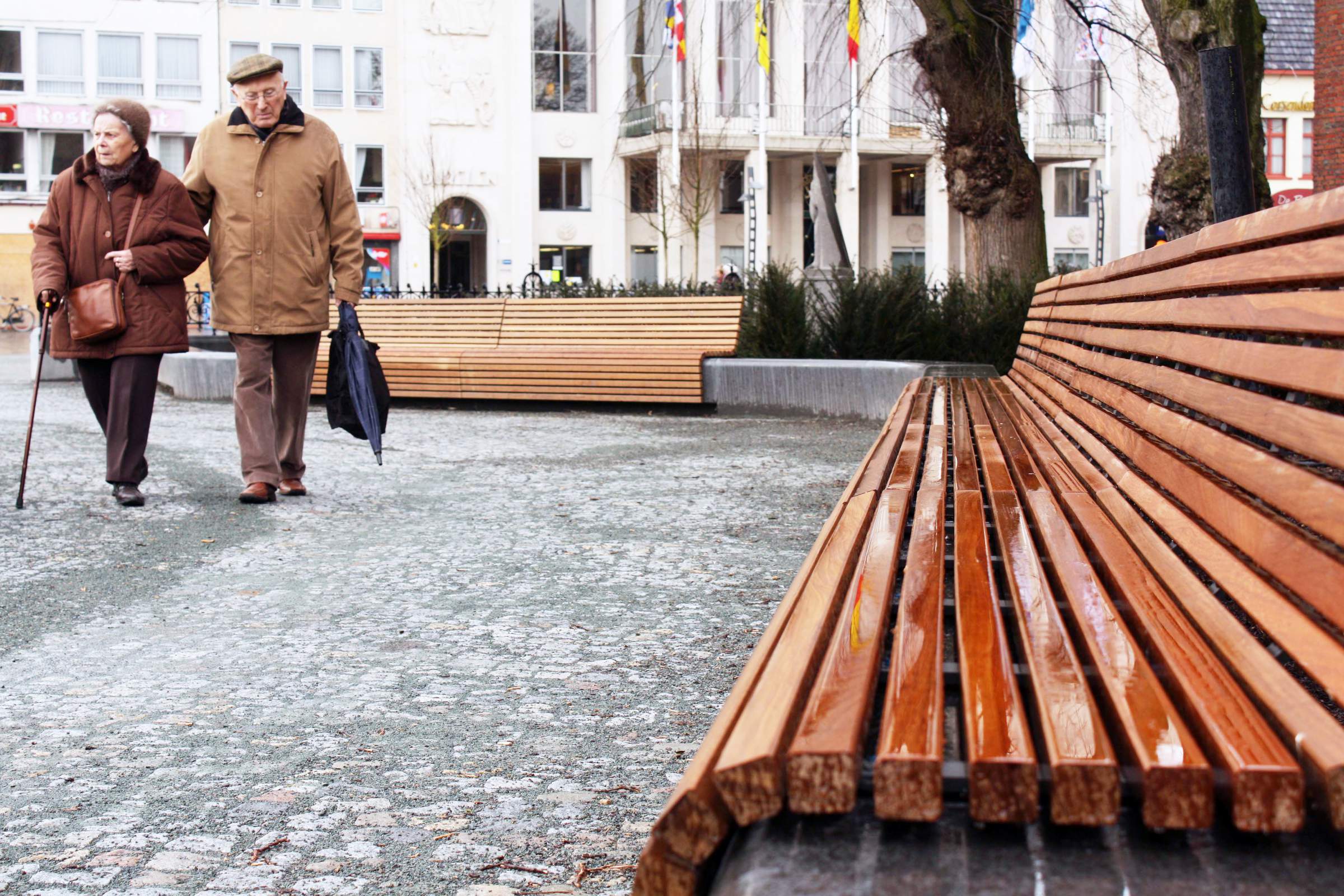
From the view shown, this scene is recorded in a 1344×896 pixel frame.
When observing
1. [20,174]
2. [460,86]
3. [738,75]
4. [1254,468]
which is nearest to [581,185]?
[460,86]

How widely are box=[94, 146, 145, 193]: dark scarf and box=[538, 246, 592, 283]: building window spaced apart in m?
39.8

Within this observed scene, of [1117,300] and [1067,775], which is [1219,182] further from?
[1067,775]

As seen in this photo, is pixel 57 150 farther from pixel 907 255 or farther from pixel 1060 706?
pixel 1060 706

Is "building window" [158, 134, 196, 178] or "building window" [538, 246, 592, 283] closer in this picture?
"building window" [158, 134, 196, 178]

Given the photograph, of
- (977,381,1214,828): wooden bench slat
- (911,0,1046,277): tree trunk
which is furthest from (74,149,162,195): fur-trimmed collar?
(911,0,1046,277): tree trunk

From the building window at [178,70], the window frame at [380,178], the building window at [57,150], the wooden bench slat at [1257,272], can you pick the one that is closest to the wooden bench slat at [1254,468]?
the wooden bench slat at [1257,272]

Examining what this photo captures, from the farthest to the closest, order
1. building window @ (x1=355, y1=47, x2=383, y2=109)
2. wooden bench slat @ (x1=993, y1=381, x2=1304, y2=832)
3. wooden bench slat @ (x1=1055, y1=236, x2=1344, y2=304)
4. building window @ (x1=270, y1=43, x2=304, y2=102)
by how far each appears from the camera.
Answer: building window @ (x1=355, y1=47, x2=383, y2=109) → building window @ (x1=270, y1=43, x2=304, y2=102) → wooden bench slat @ (x1=1055, y1=236, x2=1344, y2=304) → wooden bench slat @ (x1=993, y1=381, x2=1304, y2=832)

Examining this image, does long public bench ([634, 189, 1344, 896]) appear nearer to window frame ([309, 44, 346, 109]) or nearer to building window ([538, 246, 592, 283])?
building window ([538, 246, 592, 283])

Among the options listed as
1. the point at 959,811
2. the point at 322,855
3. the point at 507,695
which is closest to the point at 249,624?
the point at 507,695

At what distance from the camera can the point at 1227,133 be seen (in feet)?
20.8

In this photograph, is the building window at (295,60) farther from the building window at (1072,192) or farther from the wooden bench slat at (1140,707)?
the wooden bench slat at (1140,707)

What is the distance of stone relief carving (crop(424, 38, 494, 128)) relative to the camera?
45625 mm

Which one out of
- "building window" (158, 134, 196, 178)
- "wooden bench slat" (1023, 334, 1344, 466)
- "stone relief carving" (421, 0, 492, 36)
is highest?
"stone relief carving" (421, 0, 492, 36)

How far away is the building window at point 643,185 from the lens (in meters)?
46.7
